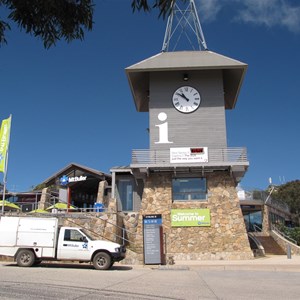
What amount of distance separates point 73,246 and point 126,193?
13947mm

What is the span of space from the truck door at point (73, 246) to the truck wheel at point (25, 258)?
3.85 ft

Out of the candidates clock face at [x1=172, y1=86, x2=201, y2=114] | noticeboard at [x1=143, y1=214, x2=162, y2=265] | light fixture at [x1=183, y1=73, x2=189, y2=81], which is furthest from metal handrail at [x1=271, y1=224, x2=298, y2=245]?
noticeboard at [x1=143, y1=214, x2=162, y2=265]

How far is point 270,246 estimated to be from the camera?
1252 inches

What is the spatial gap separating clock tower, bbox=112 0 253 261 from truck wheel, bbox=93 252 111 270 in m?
7.02

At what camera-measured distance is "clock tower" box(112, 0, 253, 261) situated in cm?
2480

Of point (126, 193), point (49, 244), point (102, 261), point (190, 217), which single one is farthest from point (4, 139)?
point (102, 261)

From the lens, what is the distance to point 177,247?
2473 cm

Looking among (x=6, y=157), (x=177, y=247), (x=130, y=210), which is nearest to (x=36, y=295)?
(x=177, y=247)

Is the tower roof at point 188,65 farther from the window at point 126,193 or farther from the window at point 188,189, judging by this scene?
the window at point 188,189

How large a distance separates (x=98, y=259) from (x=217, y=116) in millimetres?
13964

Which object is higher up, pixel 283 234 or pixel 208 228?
pixel 283 234

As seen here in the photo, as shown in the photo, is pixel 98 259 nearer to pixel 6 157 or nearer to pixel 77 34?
pixel 6 157

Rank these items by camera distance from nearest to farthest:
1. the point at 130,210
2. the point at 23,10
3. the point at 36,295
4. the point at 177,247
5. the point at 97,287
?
the point at 23,10
the point at 36,295
the point at 97,287
the point at 177,247
the point at 130,210

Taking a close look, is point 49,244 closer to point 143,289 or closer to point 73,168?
point 143,289
